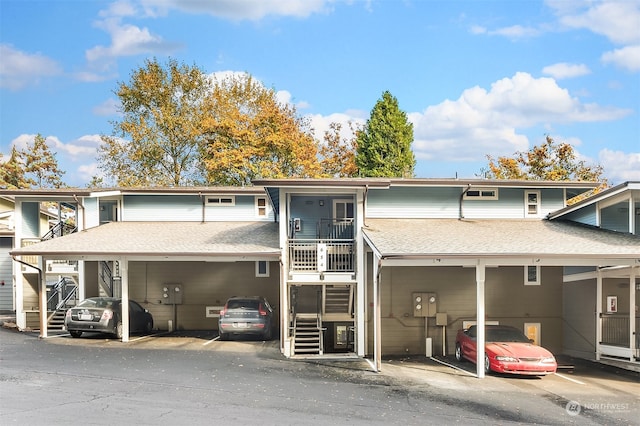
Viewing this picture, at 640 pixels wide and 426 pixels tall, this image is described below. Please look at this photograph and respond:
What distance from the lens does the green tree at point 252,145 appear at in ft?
133

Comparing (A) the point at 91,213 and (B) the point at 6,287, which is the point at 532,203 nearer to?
(A) the point at 91,213

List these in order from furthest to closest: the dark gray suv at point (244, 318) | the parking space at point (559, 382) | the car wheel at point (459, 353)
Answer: the dark gray suv at point (244, 318), the car wheel at point (459, 353), the parking space at point (559, 382)

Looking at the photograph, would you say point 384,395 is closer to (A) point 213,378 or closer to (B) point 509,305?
(A) point 213,378

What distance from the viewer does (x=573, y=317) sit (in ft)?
69.6

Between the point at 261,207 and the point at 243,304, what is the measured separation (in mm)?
5426

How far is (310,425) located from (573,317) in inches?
552

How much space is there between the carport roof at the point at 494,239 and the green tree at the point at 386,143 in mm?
21930

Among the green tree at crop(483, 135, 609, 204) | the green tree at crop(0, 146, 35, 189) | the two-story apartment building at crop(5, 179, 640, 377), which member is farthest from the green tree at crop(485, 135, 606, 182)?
the green tree at crop(0, 146, 35, 189)

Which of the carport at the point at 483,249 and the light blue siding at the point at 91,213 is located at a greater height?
the light blue siding at the point at 91,213

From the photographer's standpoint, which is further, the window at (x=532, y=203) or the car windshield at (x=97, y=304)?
the window at (x=532, y=203)

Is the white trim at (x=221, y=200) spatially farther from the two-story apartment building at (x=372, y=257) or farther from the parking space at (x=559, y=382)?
the parking space at (x=559, y=382)

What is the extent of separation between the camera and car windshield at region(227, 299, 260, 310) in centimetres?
2124

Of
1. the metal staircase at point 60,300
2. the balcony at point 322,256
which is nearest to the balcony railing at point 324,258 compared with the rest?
the balcony at point 322,256

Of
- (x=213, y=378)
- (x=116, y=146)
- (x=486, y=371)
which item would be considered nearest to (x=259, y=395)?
(x=213, y=378)
